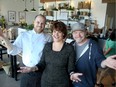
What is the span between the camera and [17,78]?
4.37 metres

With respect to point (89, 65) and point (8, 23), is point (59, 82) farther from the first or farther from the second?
point (8, 23)

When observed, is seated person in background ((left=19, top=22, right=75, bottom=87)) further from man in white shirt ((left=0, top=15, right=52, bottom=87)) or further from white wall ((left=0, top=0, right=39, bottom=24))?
white wall ((left=0, top=0, right=39, bottom=24))

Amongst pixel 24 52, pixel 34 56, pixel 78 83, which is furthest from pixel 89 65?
pixel 24 52

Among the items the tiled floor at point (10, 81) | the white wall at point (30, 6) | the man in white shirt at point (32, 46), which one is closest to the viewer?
the man in white shirt at point (32, 46)

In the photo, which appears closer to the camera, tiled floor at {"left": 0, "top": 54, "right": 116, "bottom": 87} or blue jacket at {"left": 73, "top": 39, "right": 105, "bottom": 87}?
blue jacket at {"left": 73, "top": 39, "right": 105, "bottom": 87}

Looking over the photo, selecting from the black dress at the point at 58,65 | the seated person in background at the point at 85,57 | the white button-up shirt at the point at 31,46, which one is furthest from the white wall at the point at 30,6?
the black dress at the point at 58,65

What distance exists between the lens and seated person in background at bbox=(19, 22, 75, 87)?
1732 mm

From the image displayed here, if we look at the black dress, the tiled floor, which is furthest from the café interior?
the black dress

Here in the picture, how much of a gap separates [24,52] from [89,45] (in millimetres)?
749

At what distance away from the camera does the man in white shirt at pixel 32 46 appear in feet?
6.56

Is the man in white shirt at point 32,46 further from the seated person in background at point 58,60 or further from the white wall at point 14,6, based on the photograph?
the white wall at point 14,6

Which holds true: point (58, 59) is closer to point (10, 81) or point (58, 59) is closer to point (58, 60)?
point (58, 60)

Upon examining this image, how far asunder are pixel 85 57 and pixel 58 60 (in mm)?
253

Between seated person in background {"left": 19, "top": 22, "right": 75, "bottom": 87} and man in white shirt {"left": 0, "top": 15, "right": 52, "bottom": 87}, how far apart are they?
23 cm
